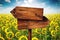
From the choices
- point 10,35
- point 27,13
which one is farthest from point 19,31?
point 27,13

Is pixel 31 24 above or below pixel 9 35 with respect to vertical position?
above

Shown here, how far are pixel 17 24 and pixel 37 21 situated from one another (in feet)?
0.73

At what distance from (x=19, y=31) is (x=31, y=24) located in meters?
0.16

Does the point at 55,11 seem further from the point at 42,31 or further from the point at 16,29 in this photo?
the point at 16,29

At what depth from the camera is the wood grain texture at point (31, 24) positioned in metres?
2.12

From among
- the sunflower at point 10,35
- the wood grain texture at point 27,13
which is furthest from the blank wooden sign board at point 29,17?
the sunflower at point 10,35

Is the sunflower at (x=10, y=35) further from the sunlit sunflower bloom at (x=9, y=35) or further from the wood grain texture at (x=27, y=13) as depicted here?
the wood grain texture at (x=27, y=13)

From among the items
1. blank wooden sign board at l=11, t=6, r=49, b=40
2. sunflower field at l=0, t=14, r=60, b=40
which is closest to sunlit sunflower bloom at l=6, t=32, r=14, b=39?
sunflower field at l=0, t=14, r=60, b=40

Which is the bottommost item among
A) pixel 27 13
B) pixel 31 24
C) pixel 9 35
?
pixel 9 35

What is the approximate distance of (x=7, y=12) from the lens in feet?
7.16

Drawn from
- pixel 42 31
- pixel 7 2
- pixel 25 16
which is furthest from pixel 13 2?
pixel 42 31

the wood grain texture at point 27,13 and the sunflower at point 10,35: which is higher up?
the wood grain texture at point 27,13

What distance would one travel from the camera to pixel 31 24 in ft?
7.09

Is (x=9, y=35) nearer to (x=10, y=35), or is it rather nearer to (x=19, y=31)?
(x=10, y=35)
